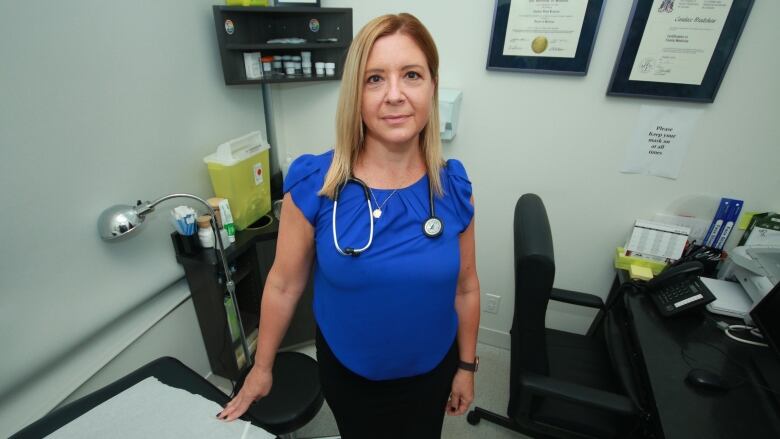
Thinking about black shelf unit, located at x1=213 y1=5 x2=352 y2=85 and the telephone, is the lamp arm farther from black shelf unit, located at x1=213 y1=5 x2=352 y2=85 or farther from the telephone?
the telephone

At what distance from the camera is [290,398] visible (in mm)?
1197

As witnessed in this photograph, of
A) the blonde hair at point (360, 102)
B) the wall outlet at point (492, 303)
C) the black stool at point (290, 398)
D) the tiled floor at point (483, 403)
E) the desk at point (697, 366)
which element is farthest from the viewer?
the wall outlet at point (492, 303)

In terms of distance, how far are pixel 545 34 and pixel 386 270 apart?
1.13 meters

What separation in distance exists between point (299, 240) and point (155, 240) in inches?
30.8

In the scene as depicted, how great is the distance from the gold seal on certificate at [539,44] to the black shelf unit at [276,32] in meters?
0.74

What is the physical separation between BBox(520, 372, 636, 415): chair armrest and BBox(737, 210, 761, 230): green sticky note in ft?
3.05

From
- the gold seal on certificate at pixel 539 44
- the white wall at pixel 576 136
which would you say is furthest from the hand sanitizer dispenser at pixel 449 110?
the gold seal on certificate at pixel 539 44

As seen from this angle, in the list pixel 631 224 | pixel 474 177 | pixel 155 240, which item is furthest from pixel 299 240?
pixel 631 224

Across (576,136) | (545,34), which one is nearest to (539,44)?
(545,34)

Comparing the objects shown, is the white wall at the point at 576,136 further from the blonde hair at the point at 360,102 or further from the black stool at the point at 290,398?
the black stool at the point at 290,398

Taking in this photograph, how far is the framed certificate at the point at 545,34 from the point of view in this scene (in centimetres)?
127

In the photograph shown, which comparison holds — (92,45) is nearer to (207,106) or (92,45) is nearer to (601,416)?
(207,106)

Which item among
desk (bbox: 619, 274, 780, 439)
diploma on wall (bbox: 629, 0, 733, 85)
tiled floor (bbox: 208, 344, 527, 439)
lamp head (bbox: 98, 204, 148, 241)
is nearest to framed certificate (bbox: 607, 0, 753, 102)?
diploma on wall (bbox: 629, 0, 733, 85)

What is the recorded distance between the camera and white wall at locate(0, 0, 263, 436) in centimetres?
89
